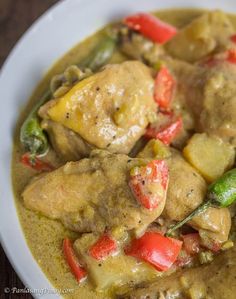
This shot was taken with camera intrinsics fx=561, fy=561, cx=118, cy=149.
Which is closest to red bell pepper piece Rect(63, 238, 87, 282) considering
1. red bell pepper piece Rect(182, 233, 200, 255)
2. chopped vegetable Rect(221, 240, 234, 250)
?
red bell pepper piece Rect(182, 233, 200, 255)

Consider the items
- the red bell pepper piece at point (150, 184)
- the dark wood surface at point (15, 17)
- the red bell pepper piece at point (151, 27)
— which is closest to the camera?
the red bell pepper piece at point (150, 184)

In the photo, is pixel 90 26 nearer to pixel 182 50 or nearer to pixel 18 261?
pixel 182 50

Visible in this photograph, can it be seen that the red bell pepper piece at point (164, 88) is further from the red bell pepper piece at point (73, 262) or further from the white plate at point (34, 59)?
the red bell pepper piece at point (73, 262)

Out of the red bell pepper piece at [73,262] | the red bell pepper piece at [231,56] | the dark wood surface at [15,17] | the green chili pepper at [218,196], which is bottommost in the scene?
the green chili pepper at [218,196]

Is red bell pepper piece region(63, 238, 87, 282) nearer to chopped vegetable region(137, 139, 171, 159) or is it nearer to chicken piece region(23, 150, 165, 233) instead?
chicken piece region(23, 150, 165, 233)

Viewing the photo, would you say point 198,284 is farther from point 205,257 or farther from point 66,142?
point 66,142

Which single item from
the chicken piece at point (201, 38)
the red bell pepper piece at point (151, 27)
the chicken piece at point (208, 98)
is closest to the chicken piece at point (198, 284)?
the chicken piece at point (208, 98)
